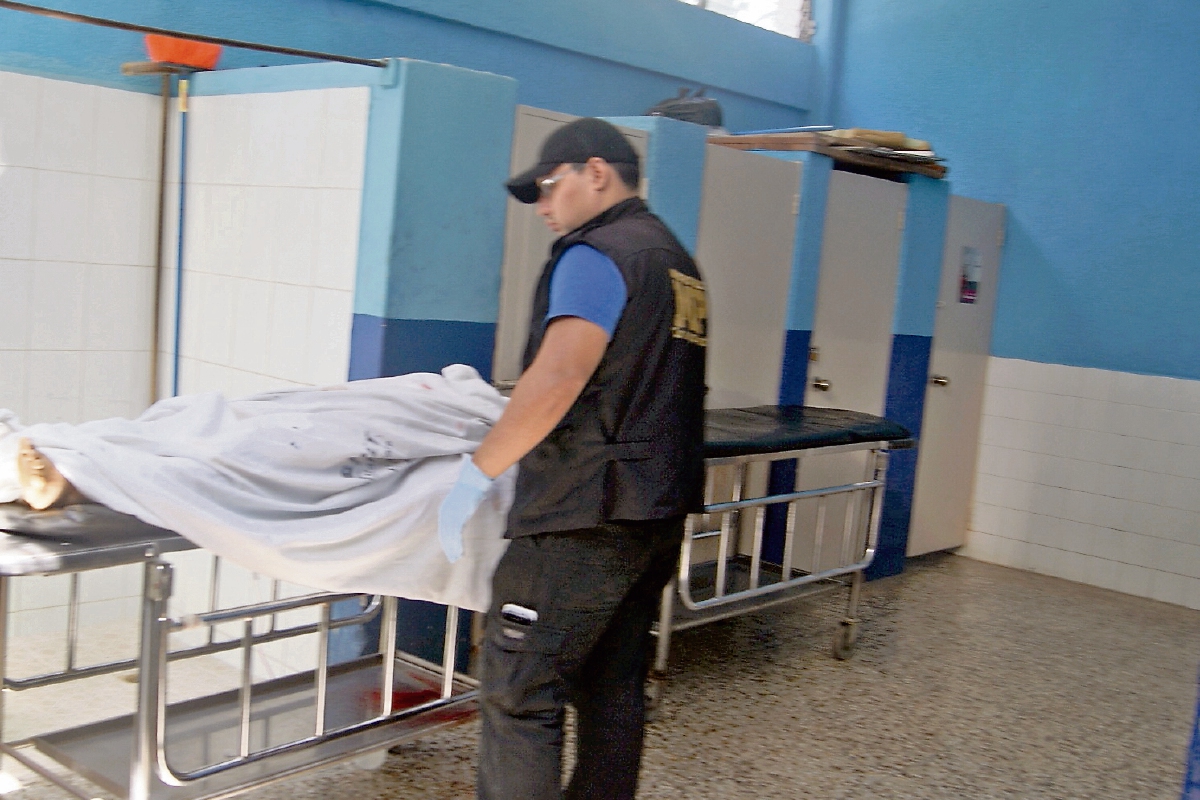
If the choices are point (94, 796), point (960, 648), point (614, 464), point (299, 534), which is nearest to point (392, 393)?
point (299, 534)

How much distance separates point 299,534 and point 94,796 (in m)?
0.65

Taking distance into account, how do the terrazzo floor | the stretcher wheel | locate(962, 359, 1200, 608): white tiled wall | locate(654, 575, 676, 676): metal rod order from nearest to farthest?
the terrazzo floor → locate(654, 575, 676, 676): metal rod → the stretcher wheel → locate(962, 359, 1200, 608): white tiled wall

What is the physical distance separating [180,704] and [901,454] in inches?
128

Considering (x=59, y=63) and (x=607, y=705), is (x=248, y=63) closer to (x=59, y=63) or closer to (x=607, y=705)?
(x=59, y=63)

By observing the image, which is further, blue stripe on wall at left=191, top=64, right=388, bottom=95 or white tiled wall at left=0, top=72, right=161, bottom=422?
white tiled wall at left=0, top=72, right=161, bottom=422

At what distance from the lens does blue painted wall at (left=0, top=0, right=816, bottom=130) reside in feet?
11.5

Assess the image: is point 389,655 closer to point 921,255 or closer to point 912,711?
point 912,711

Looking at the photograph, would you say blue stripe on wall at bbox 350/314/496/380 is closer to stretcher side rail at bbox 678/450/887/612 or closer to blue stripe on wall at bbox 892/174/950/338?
stretcher side rail at bbox 678/450/887/612

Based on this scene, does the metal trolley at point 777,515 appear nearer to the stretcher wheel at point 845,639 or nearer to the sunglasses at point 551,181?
the stretcher wheel at point 845,639

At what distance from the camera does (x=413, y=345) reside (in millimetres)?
2820

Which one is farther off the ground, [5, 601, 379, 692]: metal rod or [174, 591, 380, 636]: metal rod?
[174, 591, 380, 636]: metal rod

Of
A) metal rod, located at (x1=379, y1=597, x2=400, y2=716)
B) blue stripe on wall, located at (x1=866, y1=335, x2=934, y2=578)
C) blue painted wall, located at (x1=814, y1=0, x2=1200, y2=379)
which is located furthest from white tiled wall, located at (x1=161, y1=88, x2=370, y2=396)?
blue painted wall, located at (x1=814, y1=0, x2=1200, y2=379)

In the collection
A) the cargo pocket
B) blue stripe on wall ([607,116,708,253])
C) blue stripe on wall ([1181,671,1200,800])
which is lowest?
the cargo pocket

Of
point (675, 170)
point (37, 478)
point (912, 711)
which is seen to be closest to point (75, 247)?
point (37, 478)
